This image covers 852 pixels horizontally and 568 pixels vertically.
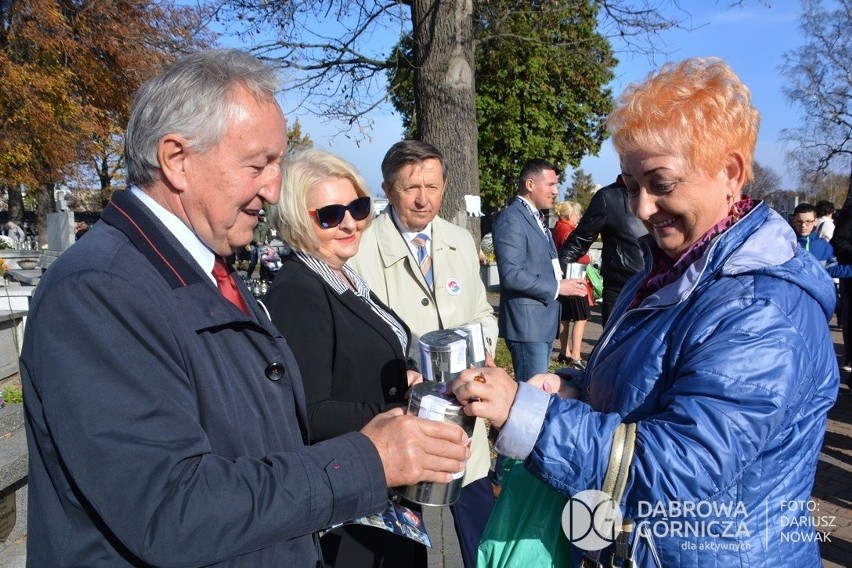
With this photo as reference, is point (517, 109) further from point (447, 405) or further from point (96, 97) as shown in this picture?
point (447, 405)

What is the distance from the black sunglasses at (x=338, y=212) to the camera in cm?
241

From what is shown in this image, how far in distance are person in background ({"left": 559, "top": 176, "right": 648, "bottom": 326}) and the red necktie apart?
4.10 meters

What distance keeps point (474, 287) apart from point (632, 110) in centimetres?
197

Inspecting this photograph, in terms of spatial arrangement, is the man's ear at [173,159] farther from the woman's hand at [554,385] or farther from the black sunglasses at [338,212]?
the woman's hand at [554,385]

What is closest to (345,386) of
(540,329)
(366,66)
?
(540,329)

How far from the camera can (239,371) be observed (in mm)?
1398

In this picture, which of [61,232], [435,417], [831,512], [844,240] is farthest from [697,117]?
[61,232]

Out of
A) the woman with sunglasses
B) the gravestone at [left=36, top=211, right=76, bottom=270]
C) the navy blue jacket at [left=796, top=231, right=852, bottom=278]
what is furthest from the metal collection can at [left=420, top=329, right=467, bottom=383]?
the gravestone at [left=36, top=211, right=76, bottom=270]

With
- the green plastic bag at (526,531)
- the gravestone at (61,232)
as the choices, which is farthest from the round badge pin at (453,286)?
the gravestone at (61,232)

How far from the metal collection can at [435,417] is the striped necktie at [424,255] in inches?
72.1

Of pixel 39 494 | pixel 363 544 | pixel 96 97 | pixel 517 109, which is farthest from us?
pixel 517 109

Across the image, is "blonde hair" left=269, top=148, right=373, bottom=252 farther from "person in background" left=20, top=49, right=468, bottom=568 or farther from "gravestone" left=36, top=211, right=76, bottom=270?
"gravestone" left=36, top=211, right=76, bottom=270

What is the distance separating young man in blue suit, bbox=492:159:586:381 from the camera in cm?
475

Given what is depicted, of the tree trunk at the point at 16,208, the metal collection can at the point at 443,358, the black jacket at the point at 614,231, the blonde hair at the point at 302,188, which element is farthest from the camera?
the tree trunk at the point at 16,208
